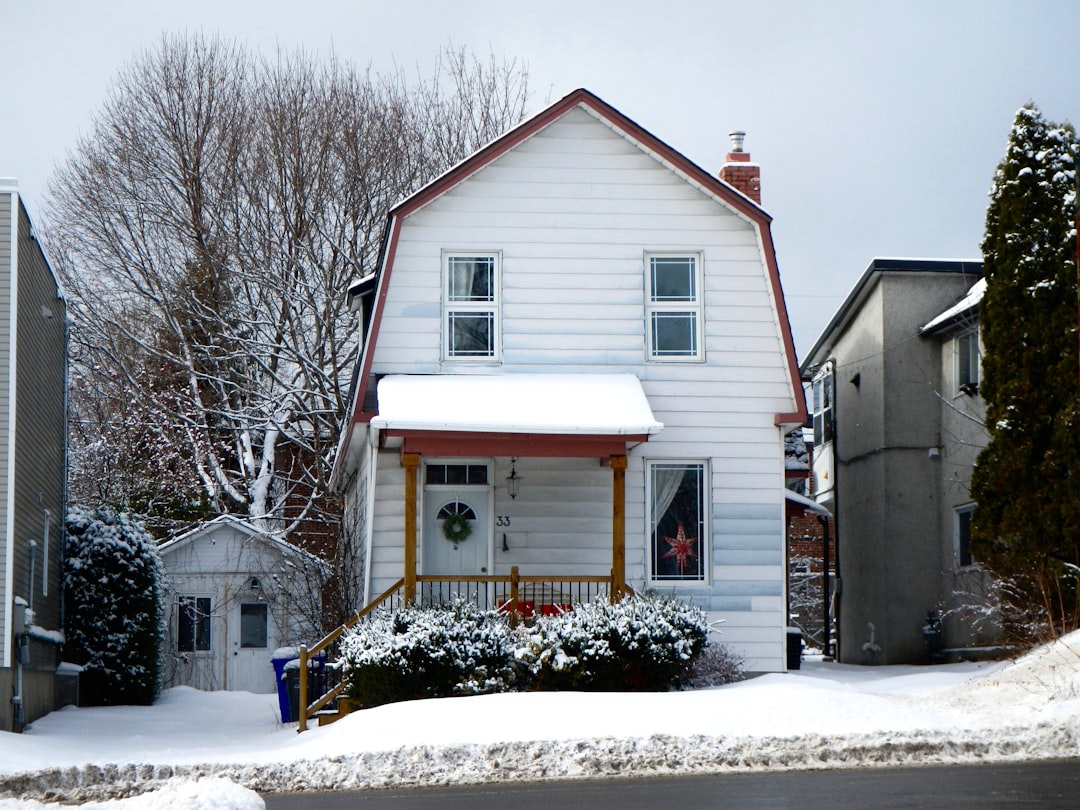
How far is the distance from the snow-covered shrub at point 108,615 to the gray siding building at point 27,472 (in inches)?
27.5

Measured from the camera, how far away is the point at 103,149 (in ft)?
102

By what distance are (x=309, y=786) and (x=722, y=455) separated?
8.24 meters

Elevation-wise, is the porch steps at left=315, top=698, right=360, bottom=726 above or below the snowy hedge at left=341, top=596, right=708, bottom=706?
below

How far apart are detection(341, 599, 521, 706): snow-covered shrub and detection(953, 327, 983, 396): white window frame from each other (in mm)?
9960

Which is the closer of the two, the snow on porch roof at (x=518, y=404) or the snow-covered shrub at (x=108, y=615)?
the snow on porch roof at (x=518, y=404)

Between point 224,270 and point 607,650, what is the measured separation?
55.1 ft

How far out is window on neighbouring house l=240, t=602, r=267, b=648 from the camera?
90.7 ft

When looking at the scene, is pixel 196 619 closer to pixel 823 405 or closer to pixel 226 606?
pixel 226 606

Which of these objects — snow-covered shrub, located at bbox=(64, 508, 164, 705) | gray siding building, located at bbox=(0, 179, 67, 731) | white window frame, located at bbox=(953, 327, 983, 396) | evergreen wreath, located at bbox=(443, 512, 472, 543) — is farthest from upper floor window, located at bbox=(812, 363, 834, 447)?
gray siding building, located at bbox=(0, 179, 67, 731)

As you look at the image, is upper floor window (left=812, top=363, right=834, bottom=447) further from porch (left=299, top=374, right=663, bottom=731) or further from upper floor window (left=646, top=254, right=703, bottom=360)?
porch (left=299, top=374, right=663, bottom=731)

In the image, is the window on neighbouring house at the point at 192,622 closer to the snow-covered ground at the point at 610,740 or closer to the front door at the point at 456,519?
the front door at the point at 456,519

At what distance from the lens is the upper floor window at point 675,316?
18875 millimetres

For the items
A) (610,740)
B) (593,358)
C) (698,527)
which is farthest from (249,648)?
(610,740)

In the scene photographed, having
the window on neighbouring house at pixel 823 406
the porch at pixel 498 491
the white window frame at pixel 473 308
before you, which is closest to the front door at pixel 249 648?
the porch at pixel 498 491
